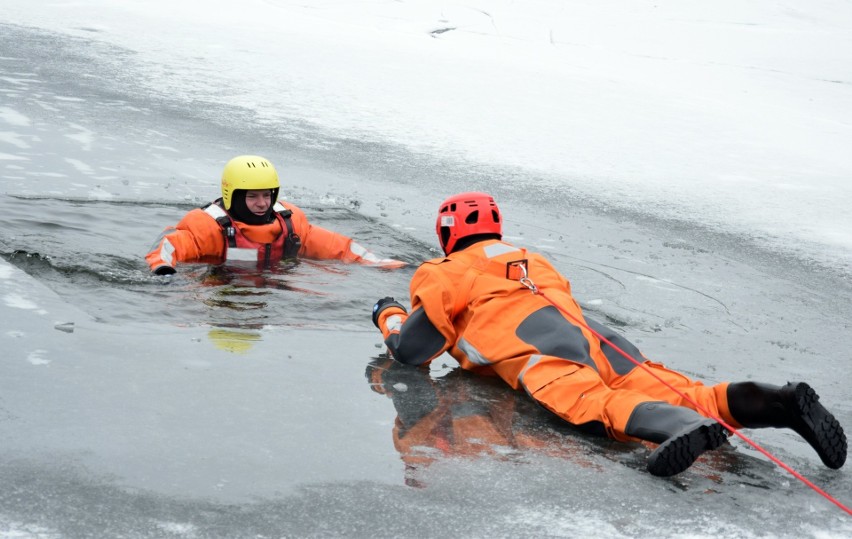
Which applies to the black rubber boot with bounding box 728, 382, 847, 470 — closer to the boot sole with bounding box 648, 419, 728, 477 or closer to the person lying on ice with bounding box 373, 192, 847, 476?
the person lying on ice with bounding box 373, 192, 847, 476

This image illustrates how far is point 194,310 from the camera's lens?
18.6 feet

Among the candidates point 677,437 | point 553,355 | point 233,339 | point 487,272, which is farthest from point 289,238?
point 677,437

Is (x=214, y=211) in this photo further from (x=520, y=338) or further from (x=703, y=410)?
(x=703, y=410)

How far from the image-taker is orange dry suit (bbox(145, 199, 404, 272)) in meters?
6.87

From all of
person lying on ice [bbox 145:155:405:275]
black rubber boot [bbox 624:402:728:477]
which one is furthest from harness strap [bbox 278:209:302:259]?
black rubber boot [bbox 624:402:728:477]

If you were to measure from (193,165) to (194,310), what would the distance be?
4606mm

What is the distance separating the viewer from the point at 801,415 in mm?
3881

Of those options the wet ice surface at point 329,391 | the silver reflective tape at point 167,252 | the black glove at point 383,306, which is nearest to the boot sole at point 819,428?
the wet ice surface at point 329,391

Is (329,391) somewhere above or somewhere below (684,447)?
below

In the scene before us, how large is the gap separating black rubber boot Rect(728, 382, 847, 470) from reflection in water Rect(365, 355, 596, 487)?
0.74 metres

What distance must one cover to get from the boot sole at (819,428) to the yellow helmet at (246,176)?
426 centimetres

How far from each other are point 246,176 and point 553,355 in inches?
130

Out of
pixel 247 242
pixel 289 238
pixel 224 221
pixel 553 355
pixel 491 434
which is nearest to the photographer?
pixel 491 434

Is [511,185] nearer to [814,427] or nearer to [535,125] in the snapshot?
[535,125]
